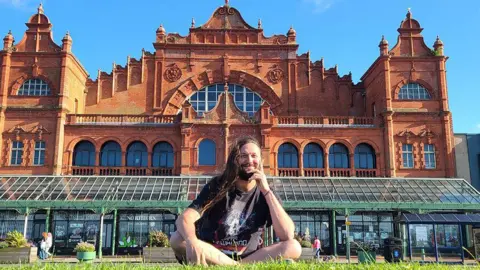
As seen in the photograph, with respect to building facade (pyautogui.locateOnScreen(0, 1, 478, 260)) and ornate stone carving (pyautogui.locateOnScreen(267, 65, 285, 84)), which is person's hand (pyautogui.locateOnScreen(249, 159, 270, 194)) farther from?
ornate stone carving (pyautogui.locateOnScreen(267, 65, 285, 84))

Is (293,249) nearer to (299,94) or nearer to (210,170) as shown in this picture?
(210,170)

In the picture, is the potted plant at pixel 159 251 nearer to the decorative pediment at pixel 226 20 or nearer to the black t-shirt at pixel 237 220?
the black t-shirt at pixel 237 220

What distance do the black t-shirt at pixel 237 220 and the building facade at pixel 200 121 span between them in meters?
24.2

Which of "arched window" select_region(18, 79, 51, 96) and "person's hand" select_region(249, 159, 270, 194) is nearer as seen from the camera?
"person's hand" select_region(249, 159, 270, 194)

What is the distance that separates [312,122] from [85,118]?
14627 mm

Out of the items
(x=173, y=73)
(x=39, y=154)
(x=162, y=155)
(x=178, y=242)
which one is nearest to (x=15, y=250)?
(x=39, y=154)

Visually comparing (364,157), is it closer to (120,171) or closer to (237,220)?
(120,171)

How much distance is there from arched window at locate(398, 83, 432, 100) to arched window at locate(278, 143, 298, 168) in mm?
7952

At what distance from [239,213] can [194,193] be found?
21.1 m

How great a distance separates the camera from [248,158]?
5.23 metres

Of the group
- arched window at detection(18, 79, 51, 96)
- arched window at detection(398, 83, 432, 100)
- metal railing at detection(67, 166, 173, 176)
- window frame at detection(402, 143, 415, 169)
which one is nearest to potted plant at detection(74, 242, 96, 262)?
metal railing at detection(67, 166, 173, 176)

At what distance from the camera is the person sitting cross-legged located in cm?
502

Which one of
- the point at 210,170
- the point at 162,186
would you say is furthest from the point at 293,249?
the point at 210,170

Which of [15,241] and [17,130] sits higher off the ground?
[17,130]
